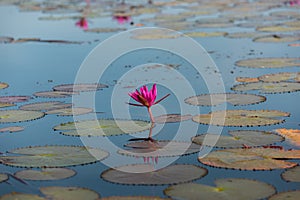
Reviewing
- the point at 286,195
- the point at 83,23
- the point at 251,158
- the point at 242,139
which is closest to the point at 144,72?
the point at 242,139

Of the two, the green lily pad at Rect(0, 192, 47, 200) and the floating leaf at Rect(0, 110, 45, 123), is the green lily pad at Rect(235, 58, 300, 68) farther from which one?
the green lily pad at Rect(0, 192, 47, 200)

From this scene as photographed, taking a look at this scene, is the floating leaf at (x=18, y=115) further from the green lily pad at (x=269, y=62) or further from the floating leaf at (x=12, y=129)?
the green lily pad at (x=269, y=62)

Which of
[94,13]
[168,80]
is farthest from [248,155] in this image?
[94,13]

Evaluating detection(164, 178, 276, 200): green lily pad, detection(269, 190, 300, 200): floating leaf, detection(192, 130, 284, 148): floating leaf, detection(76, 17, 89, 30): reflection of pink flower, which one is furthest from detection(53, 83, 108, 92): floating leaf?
detection(76, 17, 89, 30): reflection of pink flower

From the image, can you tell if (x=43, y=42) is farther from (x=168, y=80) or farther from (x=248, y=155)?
(x=248, y=155)

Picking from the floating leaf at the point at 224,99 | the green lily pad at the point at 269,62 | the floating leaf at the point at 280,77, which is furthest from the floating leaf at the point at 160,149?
the green lily pad at the point at 269,62

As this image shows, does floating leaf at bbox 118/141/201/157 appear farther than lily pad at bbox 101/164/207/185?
Yes

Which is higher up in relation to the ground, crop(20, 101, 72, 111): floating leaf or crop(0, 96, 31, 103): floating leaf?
crop(0, 96, 31, 103): floating leaf
